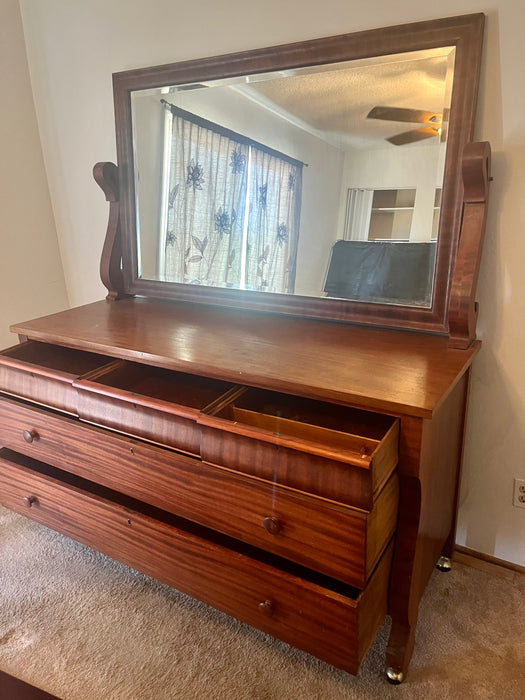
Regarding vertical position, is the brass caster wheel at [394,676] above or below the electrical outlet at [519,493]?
below

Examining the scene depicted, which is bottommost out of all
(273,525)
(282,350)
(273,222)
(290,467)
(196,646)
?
(196,646)

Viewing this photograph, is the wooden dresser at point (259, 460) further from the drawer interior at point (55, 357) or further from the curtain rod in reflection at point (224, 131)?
the curtain rod in reflection at point (224, 131)

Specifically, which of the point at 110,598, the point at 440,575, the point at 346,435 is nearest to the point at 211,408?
the point at 346,435

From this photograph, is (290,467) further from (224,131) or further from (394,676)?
(224,131)

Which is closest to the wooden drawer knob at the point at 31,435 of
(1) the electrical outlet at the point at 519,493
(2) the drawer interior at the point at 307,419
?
(2) the drawer interior at the point at 307,419

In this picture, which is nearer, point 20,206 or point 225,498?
point 225,498

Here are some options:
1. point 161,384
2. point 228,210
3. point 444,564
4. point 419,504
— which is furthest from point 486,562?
point 228,210

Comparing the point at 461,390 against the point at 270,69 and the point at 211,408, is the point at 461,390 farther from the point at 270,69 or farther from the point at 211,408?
the point at 270,69

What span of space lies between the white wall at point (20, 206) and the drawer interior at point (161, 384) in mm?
926

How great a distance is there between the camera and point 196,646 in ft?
3.94

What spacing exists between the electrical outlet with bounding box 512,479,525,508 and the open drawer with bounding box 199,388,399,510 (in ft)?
1.79

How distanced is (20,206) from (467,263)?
1.69 metres

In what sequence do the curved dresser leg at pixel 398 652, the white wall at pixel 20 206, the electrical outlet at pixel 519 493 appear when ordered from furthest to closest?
the white wall at pixel 20 206 → the electrical outlet at pixel 519 493 → the curved dresser leg at pixel 398 652

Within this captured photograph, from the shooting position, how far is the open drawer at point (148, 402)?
3.39ft
